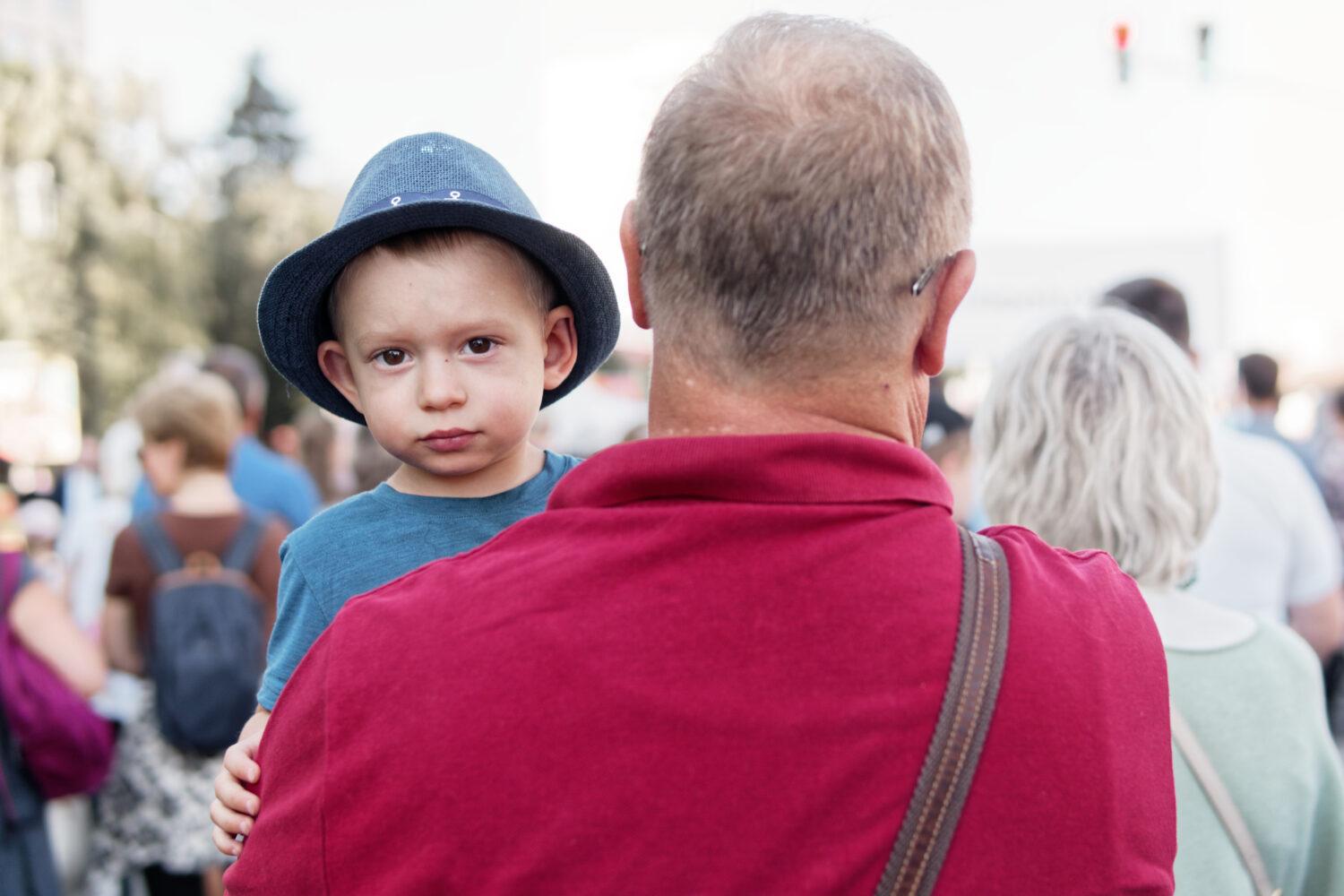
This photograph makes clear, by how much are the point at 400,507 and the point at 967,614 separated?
3.38ft

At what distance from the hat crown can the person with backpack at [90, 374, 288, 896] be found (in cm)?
324

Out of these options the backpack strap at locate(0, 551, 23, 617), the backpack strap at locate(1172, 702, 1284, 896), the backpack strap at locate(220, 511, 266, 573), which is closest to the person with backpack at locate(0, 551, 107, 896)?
the backpack strap at locate(0, 551, 23, 617)

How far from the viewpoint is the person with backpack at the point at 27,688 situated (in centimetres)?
428

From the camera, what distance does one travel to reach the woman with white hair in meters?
2.36

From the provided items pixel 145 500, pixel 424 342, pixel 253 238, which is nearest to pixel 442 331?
pixel 424 342

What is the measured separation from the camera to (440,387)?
6.59ft

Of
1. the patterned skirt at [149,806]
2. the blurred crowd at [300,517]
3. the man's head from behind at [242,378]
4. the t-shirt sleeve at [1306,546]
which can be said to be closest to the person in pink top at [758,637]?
the blurred crowd at [300,517]

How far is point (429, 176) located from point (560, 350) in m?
0.36

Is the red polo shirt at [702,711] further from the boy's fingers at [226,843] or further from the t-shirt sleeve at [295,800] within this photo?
the boy's fingers at [226,843]

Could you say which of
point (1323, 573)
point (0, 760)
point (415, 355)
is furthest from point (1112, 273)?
point (415, 355)

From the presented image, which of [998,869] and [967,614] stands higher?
[967,614]

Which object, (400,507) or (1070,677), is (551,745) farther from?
(400,507)

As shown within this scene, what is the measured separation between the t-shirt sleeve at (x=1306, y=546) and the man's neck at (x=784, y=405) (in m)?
3.36

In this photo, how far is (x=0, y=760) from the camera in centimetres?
426
